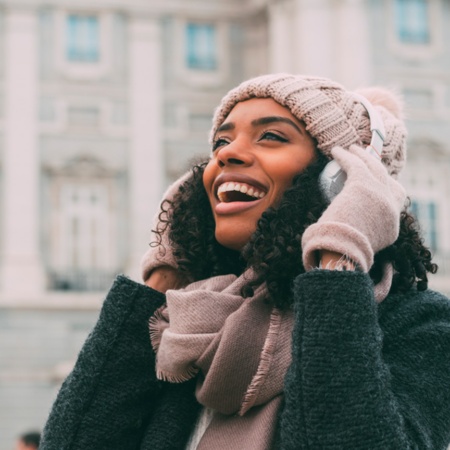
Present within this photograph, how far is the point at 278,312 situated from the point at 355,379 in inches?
9.1

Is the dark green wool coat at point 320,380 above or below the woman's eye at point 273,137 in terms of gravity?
below

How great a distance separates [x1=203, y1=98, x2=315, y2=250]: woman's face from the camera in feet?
7.19

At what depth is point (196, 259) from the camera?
2.32m

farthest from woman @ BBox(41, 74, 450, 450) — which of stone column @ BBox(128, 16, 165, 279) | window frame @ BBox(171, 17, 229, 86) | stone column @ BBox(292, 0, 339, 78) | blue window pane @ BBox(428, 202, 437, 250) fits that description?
window frame @ BBox(171, 17, 229, 86)

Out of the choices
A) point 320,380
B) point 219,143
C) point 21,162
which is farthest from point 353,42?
point 320,380

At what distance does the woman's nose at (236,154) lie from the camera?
221 cm

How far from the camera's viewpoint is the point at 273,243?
210 centimetres

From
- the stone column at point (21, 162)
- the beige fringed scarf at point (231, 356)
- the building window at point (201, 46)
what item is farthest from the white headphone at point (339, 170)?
the building window at point (201, 46)

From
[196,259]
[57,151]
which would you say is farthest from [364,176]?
[57,151]

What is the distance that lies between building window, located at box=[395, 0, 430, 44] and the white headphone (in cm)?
1821

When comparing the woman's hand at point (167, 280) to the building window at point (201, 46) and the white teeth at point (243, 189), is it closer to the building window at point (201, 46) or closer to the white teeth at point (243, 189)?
the white teeth at point (243, 189)

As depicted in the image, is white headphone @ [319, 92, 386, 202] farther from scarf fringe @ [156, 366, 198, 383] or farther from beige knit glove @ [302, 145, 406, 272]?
scarf fringe @ [156, 366, 198, 383]

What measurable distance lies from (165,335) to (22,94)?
18020 millimetres

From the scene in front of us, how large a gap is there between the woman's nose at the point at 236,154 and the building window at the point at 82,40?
59.5 ft
